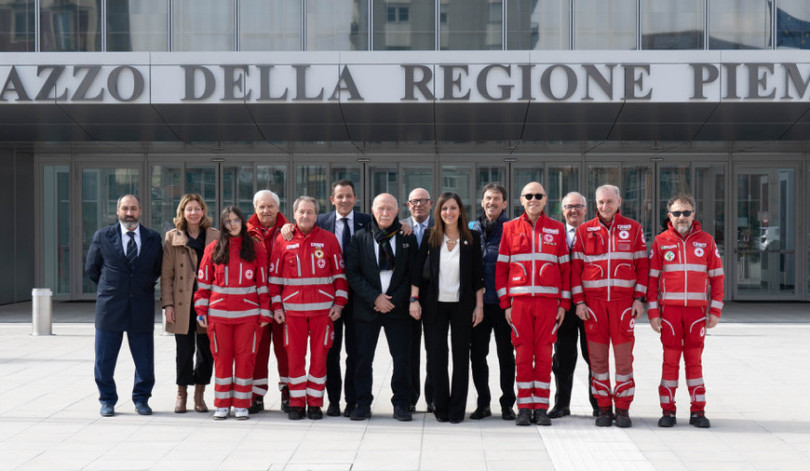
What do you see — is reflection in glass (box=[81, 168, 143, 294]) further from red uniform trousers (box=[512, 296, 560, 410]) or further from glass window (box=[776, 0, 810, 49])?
red uniform trousers (box=[512, 296, 560, 410])

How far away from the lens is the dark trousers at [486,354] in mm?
6945

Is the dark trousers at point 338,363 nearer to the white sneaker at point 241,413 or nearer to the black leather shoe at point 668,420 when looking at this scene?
the white sneaker at point 241,413

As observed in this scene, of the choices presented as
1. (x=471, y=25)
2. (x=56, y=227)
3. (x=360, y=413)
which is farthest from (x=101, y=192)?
(x=360, y=413)

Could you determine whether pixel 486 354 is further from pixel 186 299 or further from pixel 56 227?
pixel 56 227

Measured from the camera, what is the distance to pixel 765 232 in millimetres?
17531

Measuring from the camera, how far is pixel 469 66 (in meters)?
13.3

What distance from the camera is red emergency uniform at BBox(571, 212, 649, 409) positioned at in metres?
6.62

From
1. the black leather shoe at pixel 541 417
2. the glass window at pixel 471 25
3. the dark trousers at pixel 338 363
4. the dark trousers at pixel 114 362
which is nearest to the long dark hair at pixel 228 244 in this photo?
the dark trousers at pixel 338 363

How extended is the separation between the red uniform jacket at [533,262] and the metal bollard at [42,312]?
8.18m

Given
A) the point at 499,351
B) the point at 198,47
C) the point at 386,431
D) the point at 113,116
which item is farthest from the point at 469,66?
the point at 386,431

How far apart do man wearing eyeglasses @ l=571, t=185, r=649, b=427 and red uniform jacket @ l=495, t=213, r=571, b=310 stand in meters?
0.12

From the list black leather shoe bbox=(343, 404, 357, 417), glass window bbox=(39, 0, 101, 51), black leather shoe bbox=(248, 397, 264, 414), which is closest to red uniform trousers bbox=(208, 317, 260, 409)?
black leather shoe bbox=(248, 397, 264, 414)

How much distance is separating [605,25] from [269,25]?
5.53 meters

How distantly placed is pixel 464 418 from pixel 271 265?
77.7 inches
